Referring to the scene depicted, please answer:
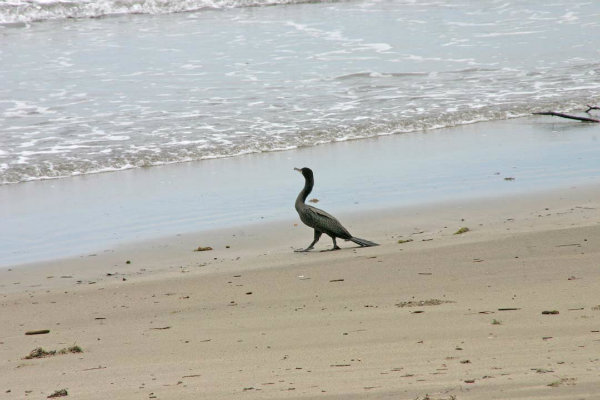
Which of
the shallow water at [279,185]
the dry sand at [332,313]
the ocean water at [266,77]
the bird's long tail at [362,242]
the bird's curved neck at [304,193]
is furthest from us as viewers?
the ocean water at [266,77]

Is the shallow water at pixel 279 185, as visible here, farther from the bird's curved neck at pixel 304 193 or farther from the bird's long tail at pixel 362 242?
the bird's long tail at pixel 362 242

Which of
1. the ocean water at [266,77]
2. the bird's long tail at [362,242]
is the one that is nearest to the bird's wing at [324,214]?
the bird's long tail at [362,242]

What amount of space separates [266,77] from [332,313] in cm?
1284

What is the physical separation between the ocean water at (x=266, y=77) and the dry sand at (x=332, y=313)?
4710 mm

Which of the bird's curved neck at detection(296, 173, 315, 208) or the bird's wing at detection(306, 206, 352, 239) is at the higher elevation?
the bird's curved neck at detection(296, 173, 315, 208)

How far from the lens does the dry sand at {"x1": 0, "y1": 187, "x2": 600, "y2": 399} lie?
13.1ft

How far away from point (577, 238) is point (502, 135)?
19.1 feet

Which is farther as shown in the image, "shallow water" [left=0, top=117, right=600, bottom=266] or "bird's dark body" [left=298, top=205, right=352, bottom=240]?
"shallow water" [left=0, top=117, right=600, bottom=266]

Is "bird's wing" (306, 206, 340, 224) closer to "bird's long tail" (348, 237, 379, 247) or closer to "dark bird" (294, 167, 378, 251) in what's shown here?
"dark bird" (294, 167, 378, 251)

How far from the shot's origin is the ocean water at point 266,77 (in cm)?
1320

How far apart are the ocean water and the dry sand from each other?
15.5ft

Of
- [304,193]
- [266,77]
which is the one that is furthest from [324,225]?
[266,77]

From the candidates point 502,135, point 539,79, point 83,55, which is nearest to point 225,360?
point 502,135

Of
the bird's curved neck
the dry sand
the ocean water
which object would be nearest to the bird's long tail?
the dry sand
